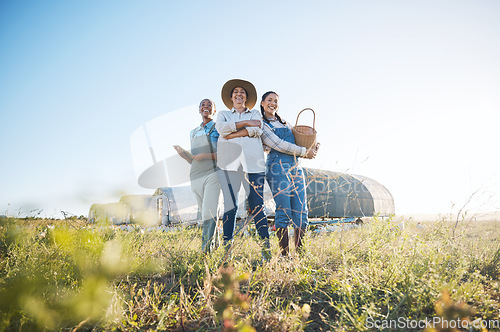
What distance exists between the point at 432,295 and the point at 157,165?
2857 millimetres

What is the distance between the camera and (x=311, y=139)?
299 cm

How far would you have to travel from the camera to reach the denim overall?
2777 mm

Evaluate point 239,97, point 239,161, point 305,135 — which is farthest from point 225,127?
point 305,135

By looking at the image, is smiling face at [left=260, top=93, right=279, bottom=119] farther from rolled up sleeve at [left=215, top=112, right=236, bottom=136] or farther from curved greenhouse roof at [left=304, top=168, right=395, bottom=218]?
curved greenhouse roof at [left=304, top=168, right=395, bottom=218]

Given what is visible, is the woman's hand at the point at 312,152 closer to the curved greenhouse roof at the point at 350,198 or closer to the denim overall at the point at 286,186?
the denim overall at the point at 286,186

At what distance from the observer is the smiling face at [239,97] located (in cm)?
313

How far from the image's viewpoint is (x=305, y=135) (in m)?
2.99

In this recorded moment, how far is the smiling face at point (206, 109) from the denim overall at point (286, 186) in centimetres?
83

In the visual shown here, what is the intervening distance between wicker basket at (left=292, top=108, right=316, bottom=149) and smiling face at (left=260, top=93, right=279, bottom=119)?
1.04 feet

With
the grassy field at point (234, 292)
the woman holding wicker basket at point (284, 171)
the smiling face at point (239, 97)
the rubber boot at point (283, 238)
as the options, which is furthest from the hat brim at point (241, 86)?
the grassy field at point (234, 292)

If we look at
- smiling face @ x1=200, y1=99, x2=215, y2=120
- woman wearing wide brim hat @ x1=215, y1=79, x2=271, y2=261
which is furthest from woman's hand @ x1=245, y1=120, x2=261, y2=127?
smiling face @ x1=200, y1=99, x2=215, y2=120

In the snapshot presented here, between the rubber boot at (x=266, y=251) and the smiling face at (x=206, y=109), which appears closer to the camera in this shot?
the rubber boot at (x=266, y=251)

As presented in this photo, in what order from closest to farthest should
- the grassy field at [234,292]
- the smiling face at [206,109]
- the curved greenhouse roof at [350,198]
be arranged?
1. the grassy field at [234,292]
2. the smiling face at [206,109]
3. the curved greenhouse roof at [350,198]

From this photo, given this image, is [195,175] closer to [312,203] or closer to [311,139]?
[311,139]
